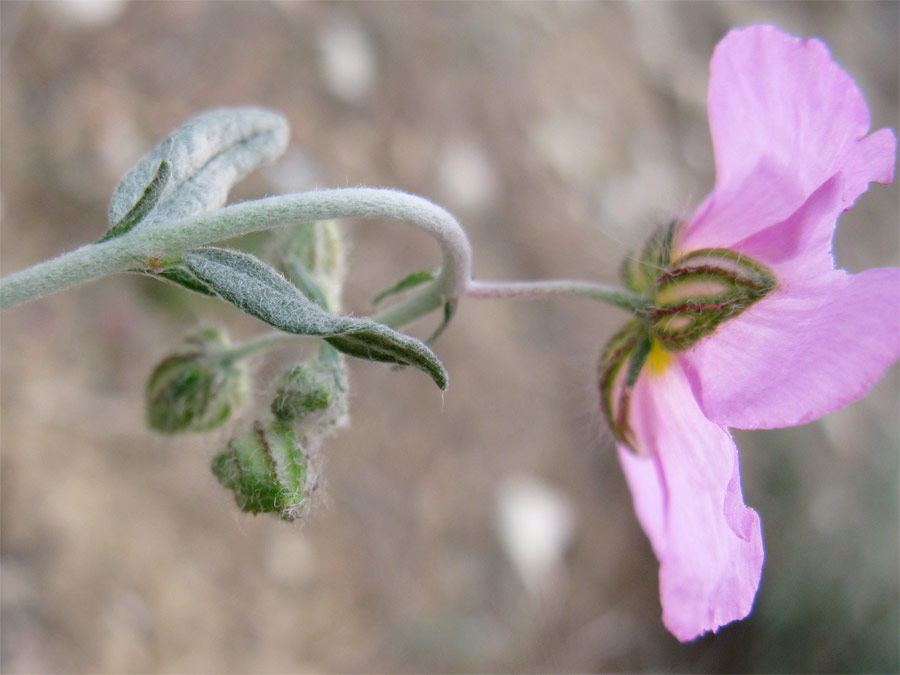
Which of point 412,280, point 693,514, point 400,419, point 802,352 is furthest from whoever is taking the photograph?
point 400,419

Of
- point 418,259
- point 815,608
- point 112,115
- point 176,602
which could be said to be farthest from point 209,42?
point 815,608

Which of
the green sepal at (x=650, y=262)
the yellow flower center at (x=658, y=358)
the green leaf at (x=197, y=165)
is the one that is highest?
the green leaf at (x=197, y=165)

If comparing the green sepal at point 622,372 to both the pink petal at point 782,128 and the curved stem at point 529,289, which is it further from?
the pink petal at point 782,128

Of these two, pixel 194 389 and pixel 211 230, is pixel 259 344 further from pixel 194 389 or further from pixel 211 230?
pixel 211 230

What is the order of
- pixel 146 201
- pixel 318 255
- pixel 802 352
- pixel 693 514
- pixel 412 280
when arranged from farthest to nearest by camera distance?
pixel 318 255, pixel 412 280, pixel 693 514, pixel 146 201, pixel 802 352

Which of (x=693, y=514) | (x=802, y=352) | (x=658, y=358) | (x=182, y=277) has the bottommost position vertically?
(x=693, y=514)

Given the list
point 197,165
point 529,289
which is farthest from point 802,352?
point 197,165

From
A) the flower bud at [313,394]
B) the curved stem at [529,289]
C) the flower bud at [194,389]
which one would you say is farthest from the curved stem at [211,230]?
the flower bud at [194,389]

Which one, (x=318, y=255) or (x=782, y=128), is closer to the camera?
(x=782, y=128)
